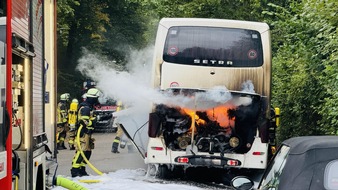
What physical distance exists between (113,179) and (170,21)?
3094 millimetres

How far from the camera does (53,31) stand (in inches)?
390

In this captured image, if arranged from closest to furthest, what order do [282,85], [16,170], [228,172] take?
[16,170] → [228,172] → [282,85]

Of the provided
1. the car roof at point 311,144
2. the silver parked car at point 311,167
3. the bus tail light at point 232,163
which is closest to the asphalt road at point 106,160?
the bus tail light at point 232,163

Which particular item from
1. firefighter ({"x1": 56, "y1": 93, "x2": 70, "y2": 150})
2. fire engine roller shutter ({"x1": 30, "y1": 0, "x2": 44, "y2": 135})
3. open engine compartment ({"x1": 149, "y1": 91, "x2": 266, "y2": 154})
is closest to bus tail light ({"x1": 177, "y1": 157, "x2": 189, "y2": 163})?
open engine compartment ({"x1": 149, "y1": 91, "x2": 266, "y2": 154})

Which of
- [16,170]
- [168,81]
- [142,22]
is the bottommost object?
[16,170]

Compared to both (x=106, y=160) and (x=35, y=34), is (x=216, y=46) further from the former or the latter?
(x=106, y=160)

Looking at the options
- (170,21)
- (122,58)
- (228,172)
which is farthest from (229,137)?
(122,58)

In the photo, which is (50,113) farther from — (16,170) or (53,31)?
(16,170)

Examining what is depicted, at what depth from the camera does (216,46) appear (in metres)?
13.4

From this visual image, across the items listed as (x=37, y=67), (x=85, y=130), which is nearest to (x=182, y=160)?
(x=85, y=130)

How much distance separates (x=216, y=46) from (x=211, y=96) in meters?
0.96

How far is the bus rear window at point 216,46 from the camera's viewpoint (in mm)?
13352

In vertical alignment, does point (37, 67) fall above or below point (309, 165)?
above

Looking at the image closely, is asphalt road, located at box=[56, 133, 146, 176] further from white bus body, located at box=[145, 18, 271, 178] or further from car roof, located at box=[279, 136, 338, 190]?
car roof, located at box=[279, 136, 338, 190]
